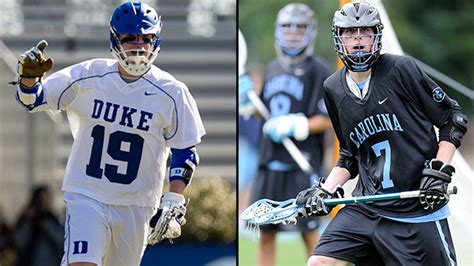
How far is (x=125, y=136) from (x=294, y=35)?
13.0 feet

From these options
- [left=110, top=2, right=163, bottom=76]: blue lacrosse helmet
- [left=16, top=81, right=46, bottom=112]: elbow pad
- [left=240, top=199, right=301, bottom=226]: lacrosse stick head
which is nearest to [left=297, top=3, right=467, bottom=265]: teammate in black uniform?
[left=240, top=199, right=301, bottom=226]: lacrosse stick head

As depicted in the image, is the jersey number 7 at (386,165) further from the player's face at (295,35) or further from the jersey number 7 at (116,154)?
the player's face at (295,35)

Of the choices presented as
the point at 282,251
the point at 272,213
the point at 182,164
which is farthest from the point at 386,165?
the point at 282,251

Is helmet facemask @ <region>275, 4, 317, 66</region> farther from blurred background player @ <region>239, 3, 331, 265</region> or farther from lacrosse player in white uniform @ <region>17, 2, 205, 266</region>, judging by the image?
lacrosse player in white uniform @ <region>17, 2, 205, 266</region>

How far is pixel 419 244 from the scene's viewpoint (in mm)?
6020

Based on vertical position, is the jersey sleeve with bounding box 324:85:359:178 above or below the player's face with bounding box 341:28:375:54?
below

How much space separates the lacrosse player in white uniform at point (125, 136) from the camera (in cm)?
644

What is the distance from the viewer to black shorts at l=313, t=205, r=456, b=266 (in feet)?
19.7

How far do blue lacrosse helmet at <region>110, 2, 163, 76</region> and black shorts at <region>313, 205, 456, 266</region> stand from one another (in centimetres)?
127

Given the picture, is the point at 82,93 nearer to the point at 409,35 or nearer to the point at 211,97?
the point at 211,97

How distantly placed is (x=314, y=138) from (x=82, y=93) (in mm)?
3870

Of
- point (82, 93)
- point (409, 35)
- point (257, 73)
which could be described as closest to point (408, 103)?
point (82, 93)

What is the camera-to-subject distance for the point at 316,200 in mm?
6137

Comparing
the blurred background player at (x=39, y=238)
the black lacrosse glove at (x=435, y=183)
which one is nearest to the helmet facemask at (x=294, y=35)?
the blurred background player at (x=39, y=238)
